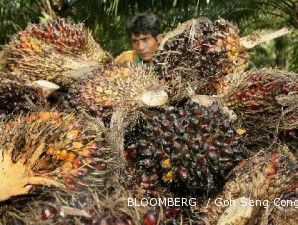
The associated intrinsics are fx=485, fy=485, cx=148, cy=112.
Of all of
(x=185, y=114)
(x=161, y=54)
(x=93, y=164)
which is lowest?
(x=93, y=164)

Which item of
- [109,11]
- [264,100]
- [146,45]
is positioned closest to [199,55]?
[264,100]

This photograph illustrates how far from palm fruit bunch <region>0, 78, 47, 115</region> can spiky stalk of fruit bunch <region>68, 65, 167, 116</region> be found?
14cm

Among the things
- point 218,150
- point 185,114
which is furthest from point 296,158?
point 185,114

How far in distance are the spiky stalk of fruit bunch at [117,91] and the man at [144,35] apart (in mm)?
482

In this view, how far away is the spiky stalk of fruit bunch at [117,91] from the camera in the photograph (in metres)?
1.81

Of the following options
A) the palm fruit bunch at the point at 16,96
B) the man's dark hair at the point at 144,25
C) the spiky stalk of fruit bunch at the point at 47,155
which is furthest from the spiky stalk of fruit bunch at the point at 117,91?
the man's dark hair at the point at 144,25

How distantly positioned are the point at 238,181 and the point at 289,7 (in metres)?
3.42

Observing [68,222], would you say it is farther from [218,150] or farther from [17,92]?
[17,92]

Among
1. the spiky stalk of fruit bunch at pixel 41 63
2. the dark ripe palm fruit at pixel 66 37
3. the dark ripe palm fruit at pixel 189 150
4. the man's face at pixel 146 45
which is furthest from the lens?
the man's face at pixel 146 45

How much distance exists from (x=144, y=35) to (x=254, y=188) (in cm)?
123

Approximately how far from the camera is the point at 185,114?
1624 millimetres

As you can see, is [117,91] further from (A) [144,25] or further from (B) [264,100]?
(A) [144,25]

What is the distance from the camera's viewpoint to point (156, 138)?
1.59 meters

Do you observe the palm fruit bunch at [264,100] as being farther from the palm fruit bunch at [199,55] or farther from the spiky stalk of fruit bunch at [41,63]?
→ the spiky stalk of fruit bunch at [41,63]
